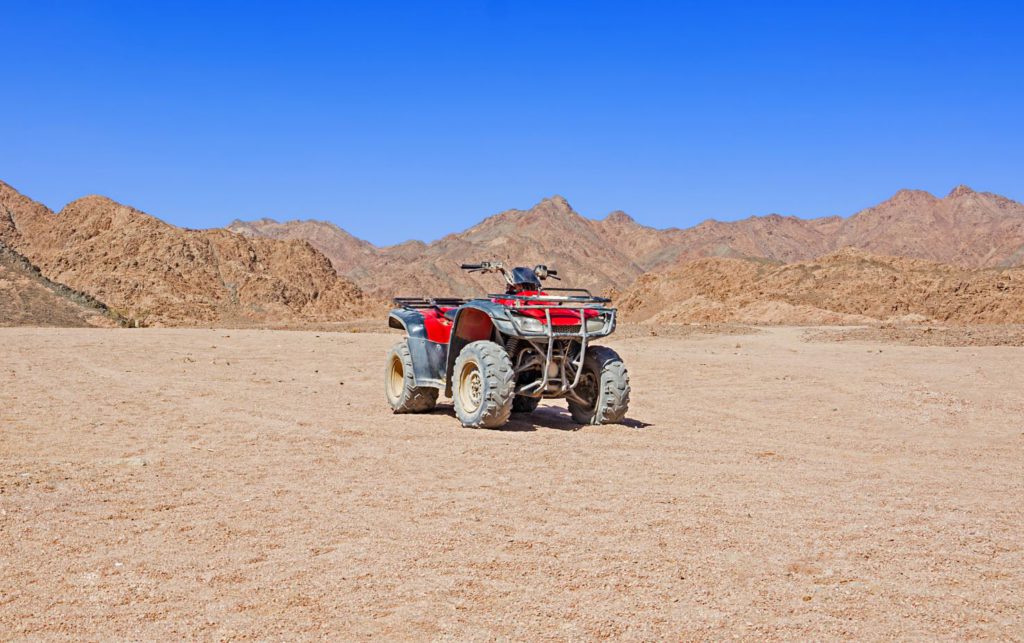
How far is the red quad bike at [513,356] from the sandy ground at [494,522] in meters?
0.40

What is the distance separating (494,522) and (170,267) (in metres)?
60.2

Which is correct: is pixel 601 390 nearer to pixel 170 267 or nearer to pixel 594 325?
pixel 594 325

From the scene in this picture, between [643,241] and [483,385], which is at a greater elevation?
[643,241]

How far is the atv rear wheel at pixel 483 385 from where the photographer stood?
368 inches

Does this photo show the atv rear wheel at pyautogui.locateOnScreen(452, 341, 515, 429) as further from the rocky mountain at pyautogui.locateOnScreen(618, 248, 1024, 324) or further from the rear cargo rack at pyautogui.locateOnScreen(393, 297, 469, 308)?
the rocky mountain at pyautogui.locateOnScreen(618, 248, 1024, 324)

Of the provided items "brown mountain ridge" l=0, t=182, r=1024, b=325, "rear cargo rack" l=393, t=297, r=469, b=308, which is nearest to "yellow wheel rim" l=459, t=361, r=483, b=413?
"rear cargo rack" l=393, t=297, r=469, b=308

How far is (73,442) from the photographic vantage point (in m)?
8.00

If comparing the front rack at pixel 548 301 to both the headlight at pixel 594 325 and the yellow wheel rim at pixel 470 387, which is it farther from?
the yellow wheel rim at pixel 470 387

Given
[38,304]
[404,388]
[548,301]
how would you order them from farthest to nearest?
[38,304], [404,388], [548,301]

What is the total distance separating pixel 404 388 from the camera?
11.0 meters

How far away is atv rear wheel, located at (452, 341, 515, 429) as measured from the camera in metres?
9.36

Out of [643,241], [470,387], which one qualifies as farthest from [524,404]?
[643,241]

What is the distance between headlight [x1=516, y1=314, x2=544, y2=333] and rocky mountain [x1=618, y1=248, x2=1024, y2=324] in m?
32.7

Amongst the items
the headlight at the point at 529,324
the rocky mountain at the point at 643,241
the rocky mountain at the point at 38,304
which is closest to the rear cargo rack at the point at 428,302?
the headlight at the point at 529,324
